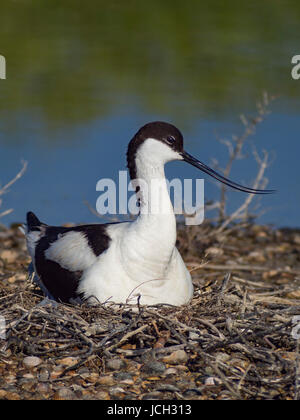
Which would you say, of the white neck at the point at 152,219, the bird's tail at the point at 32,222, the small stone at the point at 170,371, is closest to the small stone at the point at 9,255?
the bird's tail at the point at 32,222

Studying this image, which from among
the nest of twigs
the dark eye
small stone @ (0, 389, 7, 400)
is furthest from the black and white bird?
small stone @ (0, 389, 7, 400)

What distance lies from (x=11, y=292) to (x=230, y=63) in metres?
11.1

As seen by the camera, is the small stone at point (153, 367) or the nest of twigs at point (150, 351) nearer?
the nest of twigs at point (150, 351)

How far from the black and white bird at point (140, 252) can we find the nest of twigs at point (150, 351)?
0.51 feet

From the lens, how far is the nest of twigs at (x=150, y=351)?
4.36 m

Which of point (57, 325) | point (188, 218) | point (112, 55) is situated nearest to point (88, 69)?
point (112, 55)

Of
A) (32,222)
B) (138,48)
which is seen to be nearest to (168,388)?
(32,222)

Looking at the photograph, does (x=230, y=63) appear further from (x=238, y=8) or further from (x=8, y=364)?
(x=8, y=364)

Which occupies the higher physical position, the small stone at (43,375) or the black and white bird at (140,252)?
the black and white bird at (140,252)

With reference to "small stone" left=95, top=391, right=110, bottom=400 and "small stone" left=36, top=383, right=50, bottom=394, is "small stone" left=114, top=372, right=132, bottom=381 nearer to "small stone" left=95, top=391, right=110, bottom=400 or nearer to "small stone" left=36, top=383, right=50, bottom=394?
"small stone" left=95, top=391, right=110, bottom=400

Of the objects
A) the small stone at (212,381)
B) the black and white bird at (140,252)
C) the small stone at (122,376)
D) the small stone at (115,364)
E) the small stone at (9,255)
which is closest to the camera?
the small stone at (212,381)

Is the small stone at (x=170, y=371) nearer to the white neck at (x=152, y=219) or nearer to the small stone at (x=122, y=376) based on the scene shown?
the small stone at (x=122, y=376)

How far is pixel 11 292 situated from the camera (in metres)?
5.89

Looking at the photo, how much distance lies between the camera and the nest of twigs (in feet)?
14.3
